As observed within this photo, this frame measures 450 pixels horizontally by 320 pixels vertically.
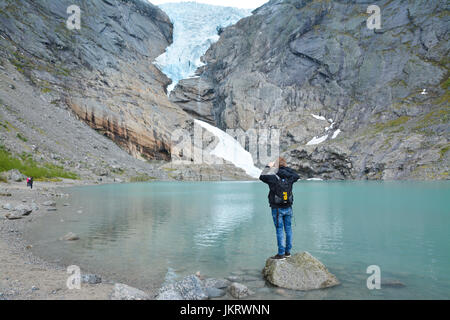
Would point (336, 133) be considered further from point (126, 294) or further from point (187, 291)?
point (126, 294)

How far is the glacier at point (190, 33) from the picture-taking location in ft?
484

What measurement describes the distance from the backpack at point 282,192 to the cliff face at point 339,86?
2630 inches

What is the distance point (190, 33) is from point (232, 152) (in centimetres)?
9001

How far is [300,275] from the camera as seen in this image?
822 centimetres

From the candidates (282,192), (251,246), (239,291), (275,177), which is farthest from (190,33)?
(239,291)

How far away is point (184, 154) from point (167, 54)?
77.7 m

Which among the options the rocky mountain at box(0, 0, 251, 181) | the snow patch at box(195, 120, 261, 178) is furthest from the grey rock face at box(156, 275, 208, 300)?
the snow patch at box(195, 120, 261, 178)

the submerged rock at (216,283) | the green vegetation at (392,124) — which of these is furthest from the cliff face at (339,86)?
the submerged rock at (216,283)

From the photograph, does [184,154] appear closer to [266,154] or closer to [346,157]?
[266,154]

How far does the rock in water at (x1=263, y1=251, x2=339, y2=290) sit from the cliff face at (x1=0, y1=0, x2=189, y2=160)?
77.9 metres

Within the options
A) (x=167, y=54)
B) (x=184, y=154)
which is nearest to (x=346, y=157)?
(x=184, y=154)

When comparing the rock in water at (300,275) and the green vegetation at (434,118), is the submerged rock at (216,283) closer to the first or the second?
the rock in water at (300,275)

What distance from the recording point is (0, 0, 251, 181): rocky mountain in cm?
5575

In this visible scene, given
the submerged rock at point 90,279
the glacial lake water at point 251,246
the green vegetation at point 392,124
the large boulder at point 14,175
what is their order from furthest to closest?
the green vegetation at point 392,124
the large boulder at point 14,175
the glacial lake water at point 251,246
the submerged rock at point 90,279
